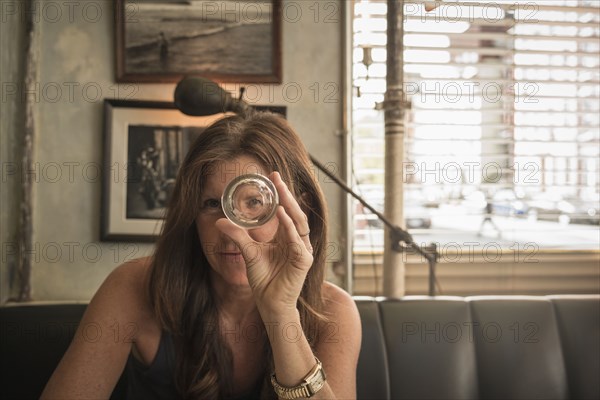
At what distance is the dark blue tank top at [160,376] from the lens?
3.89 ft

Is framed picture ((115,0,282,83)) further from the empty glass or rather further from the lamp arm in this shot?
the empty glass

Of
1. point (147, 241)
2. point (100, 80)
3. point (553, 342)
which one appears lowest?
point (553, 342)

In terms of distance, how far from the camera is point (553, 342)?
1.49 meters

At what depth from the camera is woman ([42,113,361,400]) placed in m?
1.03

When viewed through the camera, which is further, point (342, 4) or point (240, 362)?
point (342, 4)

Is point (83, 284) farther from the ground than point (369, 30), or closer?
closer

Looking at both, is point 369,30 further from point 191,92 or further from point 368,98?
point 191,92

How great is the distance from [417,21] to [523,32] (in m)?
0.46

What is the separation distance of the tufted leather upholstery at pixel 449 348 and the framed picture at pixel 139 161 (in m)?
0.49

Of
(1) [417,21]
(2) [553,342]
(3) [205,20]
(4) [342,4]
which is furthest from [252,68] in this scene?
(2) [553,342]

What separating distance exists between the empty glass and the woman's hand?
0.01 meters

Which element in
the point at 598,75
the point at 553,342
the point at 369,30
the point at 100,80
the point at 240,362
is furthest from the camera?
the point at 598,75

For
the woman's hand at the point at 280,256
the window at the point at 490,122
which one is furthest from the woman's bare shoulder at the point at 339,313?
the window at the point at 490,122

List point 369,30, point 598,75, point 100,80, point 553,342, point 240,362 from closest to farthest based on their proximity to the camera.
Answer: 1. point 240,362
2. point 553,342
3. point 100,80
4. point 369,30
5. point 598,75
